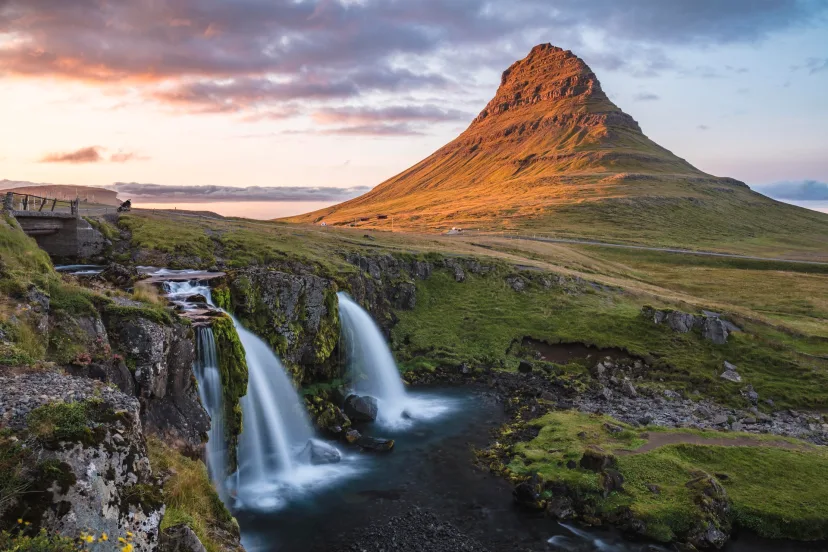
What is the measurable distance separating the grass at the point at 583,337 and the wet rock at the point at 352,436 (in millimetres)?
14997

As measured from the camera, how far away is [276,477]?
28.1m

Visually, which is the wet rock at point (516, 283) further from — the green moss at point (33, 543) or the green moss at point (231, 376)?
the green moss at point (33, 543)

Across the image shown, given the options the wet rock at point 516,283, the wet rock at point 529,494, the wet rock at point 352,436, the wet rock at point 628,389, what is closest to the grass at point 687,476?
the wet rock at point 529,494

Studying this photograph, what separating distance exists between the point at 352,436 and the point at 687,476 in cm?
1994

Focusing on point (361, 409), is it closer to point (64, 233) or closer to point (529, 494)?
point (529, 494)

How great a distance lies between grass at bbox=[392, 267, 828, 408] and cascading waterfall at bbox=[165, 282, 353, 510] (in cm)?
1715

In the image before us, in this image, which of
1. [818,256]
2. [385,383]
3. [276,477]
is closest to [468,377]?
[385,383]

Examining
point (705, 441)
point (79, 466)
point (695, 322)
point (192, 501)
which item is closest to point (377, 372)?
point (705, 441)

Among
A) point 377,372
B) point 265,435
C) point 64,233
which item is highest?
point 64,233

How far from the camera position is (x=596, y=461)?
2706 cm

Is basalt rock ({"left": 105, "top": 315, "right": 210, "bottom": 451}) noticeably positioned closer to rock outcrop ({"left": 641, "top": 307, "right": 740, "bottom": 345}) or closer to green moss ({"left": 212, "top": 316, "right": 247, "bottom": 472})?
green moss ({"left": 212, "top": 316, "right": 247, "bottom": 472})

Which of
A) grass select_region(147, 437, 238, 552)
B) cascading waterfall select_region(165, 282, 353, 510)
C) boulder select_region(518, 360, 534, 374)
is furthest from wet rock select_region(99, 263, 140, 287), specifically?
boulder select_region(518, 360, 534, 374)

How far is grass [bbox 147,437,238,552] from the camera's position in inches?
561

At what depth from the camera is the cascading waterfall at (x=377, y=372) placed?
128 ft
